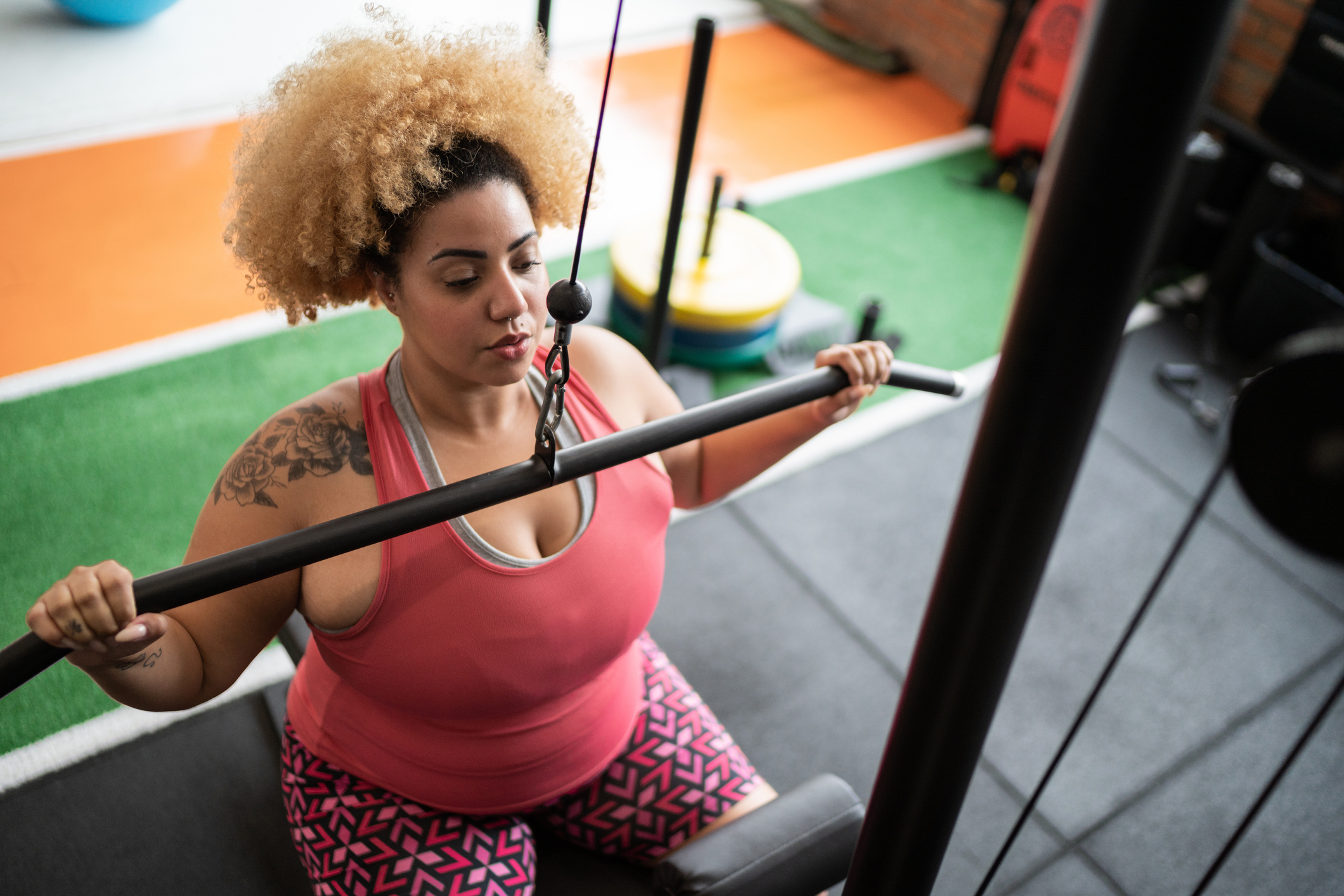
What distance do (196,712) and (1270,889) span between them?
2383 mm

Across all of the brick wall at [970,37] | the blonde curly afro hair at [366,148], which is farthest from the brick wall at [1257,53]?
the blonde curly afro hair at [366,148]

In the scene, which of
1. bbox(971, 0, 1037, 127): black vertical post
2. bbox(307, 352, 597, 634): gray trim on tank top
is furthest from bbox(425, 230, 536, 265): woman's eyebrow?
bbox(971, 0, 1037, 127): black vertical post

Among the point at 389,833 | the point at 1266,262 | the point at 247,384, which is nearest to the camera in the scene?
the point at 389,833

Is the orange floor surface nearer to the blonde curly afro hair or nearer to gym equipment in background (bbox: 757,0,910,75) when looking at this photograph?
gym equipment in background (bbox: 757,0,910,75)

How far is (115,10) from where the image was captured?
4395 millimetres

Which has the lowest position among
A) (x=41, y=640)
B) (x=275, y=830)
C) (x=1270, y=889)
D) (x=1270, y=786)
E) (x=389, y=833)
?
(x=1270, y=889)

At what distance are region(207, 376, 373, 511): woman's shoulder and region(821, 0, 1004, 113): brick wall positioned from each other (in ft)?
15.0

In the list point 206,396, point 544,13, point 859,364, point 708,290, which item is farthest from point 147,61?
point 859,364

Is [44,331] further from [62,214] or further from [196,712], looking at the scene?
[196,712]

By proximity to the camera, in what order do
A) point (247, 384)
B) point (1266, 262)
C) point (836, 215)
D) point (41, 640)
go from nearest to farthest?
point (41, 640)
point (247, 384)
point (1266, 262)
point (836, 215)

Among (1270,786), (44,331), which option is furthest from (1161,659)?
(44,331)

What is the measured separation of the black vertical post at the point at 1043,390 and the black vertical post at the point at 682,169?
6.10 feet

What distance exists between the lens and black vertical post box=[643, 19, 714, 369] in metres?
2.31

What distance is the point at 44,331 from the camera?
3.15 m
